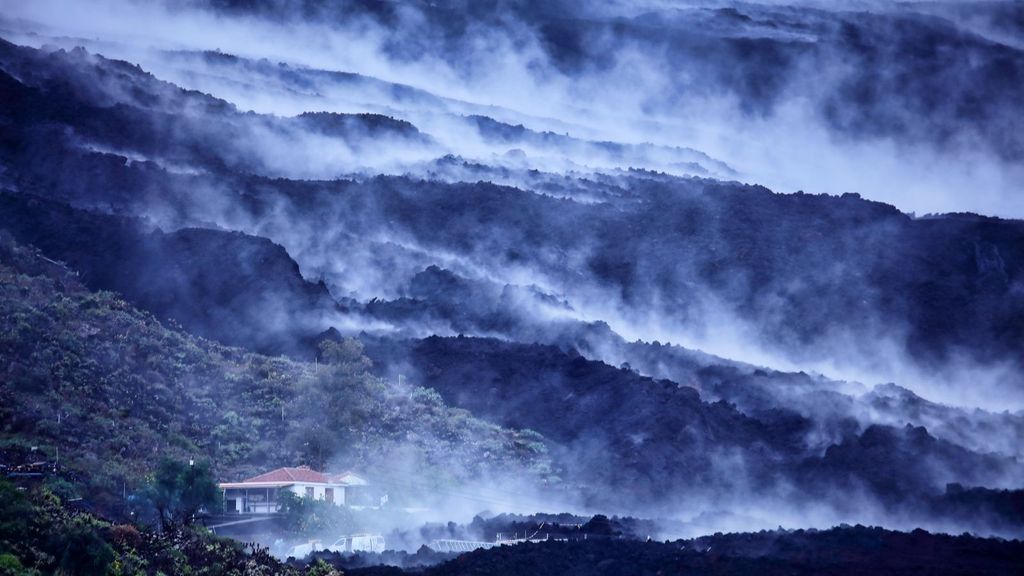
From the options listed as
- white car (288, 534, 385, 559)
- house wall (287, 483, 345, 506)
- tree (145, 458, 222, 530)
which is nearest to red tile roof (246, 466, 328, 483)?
house wall (287, 483, 345, 506)

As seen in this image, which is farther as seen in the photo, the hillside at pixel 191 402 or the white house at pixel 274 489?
the hillside at pixel 191 402

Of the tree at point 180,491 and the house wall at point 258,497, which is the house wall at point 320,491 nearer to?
the house wall at point 258,497

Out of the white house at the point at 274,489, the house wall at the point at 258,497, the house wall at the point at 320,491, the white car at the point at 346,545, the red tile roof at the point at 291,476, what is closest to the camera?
the white car at the point at 346,545

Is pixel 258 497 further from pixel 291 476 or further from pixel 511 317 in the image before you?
pixel 511 317

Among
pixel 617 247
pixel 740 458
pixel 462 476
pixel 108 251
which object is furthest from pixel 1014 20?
pixel 108 251

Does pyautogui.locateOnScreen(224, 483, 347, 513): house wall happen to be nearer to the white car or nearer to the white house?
the white house

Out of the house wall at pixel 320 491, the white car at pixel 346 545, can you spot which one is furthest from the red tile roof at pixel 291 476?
the white car at pixel 346 545

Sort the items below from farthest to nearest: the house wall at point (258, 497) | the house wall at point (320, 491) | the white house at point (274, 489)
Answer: the house wall at point (320, 491), the white house at point (274, 489), the house wall at point (258, 497)
